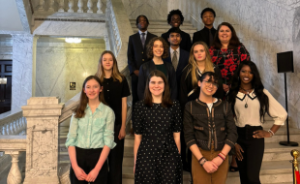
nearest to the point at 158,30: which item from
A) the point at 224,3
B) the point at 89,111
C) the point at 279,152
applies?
the point at 224,3

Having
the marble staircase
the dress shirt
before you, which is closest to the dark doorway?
the marble staircase

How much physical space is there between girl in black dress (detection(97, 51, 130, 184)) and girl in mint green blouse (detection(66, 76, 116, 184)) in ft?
1.17

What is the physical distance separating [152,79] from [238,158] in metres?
1.30

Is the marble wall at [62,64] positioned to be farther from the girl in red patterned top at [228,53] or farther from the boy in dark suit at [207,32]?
the girl in red patterned top at [228,53]

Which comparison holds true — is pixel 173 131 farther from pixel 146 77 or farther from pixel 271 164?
pixel 271 164

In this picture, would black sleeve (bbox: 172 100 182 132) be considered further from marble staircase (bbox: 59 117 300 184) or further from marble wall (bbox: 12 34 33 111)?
marble wall (bbox: 12 34 33 111)

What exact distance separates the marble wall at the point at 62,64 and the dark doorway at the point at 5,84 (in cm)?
133

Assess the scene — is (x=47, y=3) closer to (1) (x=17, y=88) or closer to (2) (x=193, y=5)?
(1) (x=17, y=88)

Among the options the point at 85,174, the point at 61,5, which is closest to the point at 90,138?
the point at 85,174

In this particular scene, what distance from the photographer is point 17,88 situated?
7.34 metres

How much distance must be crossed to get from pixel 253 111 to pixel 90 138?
69.6 inches

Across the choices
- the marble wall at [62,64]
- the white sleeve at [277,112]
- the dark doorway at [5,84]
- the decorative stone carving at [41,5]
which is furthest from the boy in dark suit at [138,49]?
the dark doorway at [5,84]

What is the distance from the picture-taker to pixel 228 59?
3318mm

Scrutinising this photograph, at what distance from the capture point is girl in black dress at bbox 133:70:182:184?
7.55 feet
